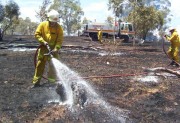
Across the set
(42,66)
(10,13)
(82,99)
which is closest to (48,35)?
(42,66)

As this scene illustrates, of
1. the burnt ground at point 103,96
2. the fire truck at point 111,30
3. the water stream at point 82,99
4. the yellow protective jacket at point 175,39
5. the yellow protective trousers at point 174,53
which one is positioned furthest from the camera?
the fire truck at point 111,30

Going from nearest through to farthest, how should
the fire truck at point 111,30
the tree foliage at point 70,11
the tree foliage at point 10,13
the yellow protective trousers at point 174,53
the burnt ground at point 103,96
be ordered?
the burnt ground at point 103,96
the yellow protective trousers at point 174,53
the tree foliage at point 10,13
the fire truck at point 111,30
the tree foliage at point 70,11

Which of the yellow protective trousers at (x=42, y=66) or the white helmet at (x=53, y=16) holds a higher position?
the white helmet at (x=53, y=16)

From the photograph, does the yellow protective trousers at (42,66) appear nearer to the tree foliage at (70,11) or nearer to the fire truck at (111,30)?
the fire truck at (111,30)

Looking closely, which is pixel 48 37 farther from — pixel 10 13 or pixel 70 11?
pixel 70 11

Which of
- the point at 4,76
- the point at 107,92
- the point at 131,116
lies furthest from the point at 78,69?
the point at 131,116

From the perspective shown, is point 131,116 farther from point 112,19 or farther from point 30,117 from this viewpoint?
point 112,19

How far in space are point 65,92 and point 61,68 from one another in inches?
29.2

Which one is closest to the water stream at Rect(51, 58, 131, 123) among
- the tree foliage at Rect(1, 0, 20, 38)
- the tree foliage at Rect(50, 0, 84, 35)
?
the tree foliage at Rect(1, 0, 20, 38)

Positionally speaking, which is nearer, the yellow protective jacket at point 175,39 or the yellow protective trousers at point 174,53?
the yellow protective trousers at point 174,53

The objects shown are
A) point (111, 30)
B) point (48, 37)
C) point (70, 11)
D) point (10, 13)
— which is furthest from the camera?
point (70, 11)

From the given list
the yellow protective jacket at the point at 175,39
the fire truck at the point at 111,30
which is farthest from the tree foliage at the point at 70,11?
the yellow protective jacket at the point at 175,39

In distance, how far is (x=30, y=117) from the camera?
6.50 metres

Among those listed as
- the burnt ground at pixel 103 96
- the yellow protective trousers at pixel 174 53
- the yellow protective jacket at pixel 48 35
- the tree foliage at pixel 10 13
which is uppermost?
the tree foliage at pixel 10 13
